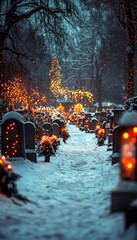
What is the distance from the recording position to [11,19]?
19.2 m

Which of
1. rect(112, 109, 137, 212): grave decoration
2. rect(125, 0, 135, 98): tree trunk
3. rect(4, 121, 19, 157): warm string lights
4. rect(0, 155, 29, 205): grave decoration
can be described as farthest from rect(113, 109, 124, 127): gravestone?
rect(112, 109, 137, 212): grave decoration

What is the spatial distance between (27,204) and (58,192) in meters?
1.74

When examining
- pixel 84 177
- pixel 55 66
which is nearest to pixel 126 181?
pixel 84 177

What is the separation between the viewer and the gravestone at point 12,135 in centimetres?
1289

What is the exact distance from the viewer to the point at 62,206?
26.1 feet

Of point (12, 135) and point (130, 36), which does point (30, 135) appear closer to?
point (12, 135)

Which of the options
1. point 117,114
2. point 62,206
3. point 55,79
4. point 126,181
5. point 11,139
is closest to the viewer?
point 126,181

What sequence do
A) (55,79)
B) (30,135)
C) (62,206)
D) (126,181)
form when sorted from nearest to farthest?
(126,181) → (62,206) → (30,135) → (55,79)

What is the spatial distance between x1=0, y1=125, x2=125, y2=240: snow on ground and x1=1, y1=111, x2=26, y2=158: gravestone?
18.8 inches

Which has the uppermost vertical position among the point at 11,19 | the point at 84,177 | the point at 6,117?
the point at 11,19

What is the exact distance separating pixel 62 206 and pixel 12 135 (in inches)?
220

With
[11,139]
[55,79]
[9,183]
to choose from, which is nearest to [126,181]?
[9,183]

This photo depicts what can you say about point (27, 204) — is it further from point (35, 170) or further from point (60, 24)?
point (60, 24)

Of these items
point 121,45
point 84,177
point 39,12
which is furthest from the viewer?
point 121,45
